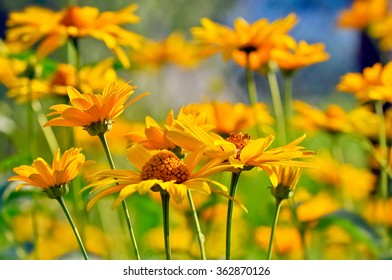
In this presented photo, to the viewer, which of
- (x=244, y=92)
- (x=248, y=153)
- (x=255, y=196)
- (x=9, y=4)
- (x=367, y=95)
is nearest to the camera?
(x=248, y=153)

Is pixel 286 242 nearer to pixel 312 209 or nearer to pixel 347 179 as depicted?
pixel 312 209

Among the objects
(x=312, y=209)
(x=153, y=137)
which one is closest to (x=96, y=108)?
(x=153, y=137)

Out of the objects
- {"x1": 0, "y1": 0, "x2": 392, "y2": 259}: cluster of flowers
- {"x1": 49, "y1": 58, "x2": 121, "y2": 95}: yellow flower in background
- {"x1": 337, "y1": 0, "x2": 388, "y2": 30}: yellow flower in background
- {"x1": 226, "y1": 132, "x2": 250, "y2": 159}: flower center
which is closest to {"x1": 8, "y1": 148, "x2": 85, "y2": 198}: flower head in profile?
{"x1": 0, "y1": 0, "x2": 392, "y2": 259}: cluster of flowers

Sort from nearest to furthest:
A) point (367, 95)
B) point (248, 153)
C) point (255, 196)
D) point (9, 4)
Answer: point (248, 153) → point (367, 95) → point (255, 196) → point (9, 4)

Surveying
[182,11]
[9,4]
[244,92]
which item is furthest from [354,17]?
[9,4]
